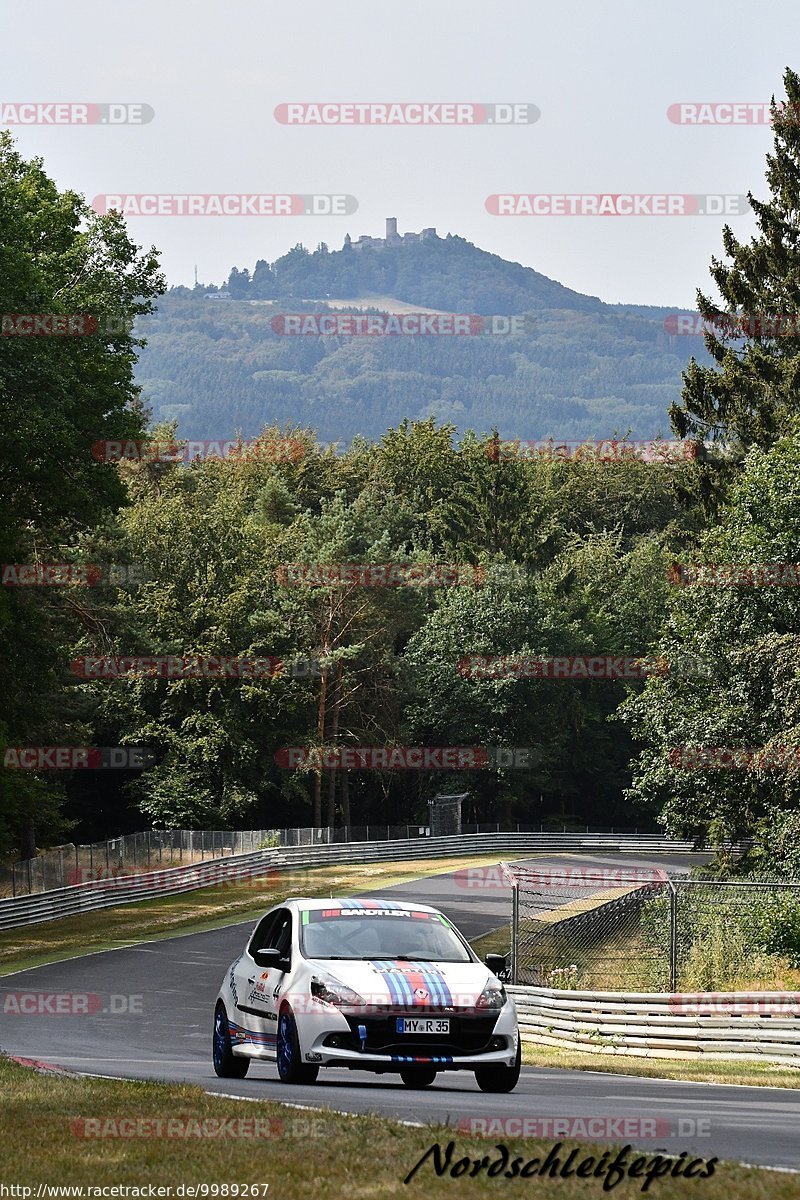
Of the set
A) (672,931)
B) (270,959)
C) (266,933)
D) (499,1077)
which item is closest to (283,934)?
(266,933)

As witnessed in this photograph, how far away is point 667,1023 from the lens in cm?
2086

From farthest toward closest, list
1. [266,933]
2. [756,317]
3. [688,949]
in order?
1. [756,317]
2. [688,949]
3. [266,933]

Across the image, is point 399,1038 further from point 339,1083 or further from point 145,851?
point 145,851

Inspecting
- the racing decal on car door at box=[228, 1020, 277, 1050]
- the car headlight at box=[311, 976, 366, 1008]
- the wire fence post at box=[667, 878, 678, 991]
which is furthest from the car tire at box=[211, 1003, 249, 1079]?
the wire fence post at box=[667, 878, 678, 991]

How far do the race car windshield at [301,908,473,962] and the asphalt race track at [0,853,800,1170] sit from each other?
3.47ft

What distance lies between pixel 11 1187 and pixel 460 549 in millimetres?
90100

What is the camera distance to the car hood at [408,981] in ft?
41.9

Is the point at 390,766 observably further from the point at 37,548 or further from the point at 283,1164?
the point at 283,1164

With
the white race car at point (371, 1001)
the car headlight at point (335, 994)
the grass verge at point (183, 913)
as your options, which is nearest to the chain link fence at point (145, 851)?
the grass verge at point (183, 913)

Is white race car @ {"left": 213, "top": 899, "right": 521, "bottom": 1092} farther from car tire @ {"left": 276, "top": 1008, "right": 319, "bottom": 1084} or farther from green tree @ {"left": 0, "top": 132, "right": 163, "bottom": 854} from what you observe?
green tree @ {"left": 0, "top": 132, "right": 163, "bottom": 854}

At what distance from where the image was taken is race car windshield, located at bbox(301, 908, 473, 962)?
1358cm

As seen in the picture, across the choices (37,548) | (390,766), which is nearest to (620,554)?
(390,766)

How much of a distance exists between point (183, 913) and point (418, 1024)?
128ft

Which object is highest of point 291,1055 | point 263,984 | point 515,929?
point 263,984
